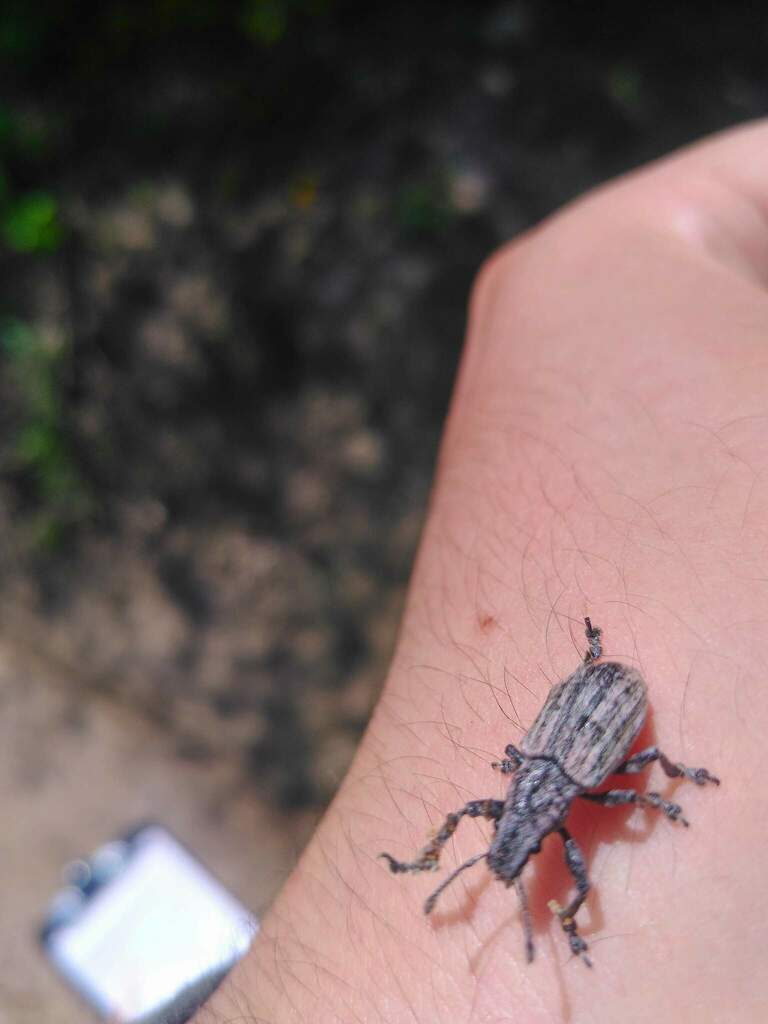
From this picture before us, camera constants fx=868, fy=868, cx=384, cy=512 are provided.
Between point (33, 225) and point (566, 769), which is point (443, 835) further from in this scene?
Answer: point (33, 225)

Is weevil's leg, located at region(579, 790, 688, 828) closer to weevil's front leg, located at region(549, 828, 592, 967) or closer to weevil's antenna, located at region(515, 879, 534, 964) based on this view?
weevil's front leg, located at region(549, 828, 592, 967)

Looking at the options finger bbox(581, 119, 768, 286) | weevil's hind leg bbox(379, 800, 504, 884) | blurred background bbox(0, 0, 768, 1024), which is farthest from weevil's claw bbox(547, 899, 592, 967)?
blurred background bbox(0, 0, 768, 1024)

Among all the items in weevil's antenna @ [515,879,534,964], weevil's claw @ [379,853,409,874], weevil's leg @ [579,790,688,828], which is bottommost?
weevil's claw @ [379,853,409,874]

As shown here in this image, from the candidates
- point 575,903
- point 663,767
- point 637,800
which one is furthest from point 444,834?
point 663,767

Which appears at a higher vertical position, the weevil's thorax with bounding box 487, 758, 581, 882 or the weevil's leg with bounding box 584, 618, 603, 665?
the weevil's leg with bounding box 584, 618, 603, 665

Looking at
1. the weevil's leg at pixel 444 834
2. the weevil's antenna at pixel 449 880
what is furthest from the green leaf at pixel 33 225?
the weevil's antenna at pixel 449 880

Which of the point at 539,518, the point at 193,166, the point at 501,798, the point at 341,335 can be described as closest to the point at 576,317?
the point at 539,518

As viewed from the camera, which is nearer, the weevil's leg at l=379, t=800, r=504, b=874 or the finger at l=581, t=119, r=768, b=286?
the weevil's leg at l=379, t=800, r=504, b=874
